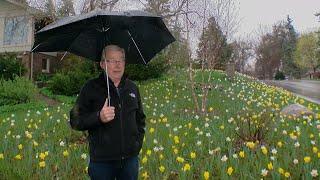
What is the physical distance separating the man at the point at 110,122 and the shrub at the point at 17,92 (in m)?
12.0

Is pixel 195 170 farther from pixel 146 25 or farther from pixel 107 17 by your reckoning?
pixel 107 17

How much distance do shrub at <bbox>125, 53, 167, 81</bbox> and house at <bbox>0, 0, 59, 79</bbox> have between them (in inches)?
317

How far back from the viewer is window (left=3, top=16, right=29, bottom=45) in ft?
87.9

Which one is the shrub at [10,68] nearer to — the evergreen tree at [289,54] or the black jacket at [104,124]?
the black jacket at [104,124]

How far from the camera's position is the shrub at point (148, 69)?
20.0 meters

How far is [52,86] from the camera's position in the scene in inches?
709

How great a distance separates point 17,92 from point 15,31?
13.8m

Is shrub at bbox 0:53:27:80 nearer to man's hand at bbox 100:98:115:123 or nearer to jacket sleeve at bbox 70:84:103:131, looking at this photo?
jacket sleeve at bbox 70:84:103:131

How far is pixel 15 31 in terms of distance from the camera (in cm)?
2723

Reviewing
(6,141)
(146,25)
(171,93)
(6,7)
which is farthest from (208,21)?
(6,7)

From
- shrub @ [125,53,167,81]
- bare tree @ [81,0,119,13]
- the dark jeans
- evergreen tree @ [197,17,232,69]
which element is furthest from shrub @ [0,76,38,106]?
the dark jeans

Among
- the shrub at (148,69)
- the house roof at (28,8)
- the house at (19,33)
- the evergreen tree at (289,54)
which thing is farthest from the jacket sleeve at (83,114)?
the evergreen tree at (289,54)

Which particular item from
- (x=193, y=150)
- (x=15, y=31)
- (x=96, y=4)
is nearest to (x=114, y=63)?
A: (x=193, y=150)

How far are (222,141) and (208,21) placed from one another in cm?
580
